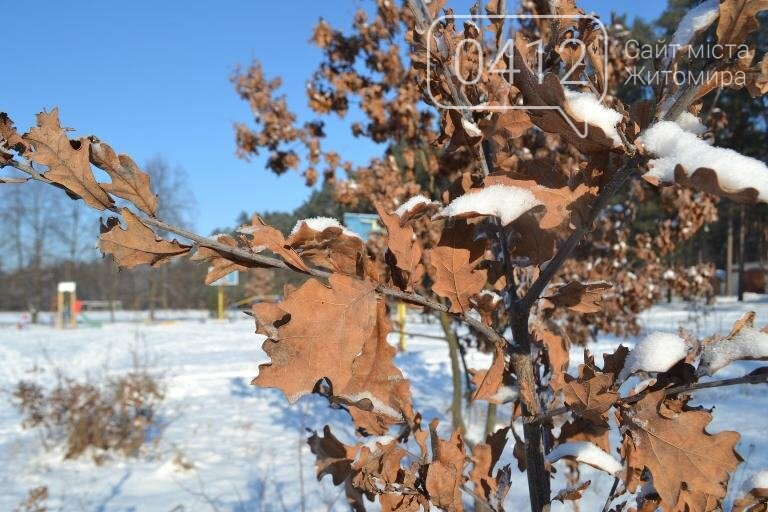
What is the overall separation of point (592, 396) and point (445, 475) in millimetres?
256

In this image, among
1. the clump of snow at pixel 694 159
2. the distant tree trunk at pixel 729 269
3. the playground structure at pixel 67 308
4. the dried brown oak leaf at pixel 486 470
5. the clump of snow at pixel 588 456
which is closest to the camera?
the clump of snow at pixel 694 159

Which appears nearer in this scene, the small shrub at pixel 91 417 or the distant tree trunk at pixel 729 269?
the small shrub at pixel 91 417

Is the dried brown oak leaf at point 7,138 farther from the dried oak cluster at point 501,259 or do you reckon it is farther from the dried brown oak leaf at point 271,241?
the dried brown oak leaf at point 271,241

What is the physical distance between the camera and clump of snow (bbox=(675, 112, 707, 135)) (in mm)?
531

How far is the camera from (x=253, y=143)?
5.05 meters

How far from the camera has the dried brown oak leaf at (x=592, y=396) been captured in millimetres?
592

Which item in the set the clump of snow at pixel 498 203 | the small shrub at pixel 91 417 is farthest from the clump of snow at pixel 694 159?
the small shrub at pixel 91 417

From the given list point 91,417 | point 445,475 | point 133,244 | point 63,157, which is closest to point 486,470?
point 445,475

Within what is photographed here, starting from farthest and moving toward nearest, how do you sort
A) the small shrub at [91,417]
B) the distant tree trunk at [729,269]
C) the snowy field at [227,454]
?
1. the distant tree trunk at [729,269]
2. the small shrub at [91,417]
3. the snowy field at [227,454]

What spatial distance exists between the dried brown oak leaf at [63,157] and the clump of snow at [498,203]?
1.20 ft

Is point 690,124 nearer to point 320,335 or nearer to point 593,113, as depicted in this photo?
point 593,113

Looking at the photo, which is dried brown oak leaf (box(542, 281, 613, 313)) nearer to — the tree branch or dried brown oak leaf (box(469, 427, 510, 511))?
the tree branch

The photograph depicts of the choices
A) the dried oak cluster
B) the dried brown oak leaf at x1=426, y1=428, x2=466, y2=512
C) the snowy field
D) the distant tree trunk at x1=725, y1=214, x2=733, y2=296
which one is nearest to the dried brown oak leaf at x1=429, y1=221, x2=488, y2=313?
the dried oak cluster

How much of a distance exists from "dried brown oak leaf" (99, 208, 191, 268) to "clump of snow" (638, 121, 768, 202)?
484 millimetres
